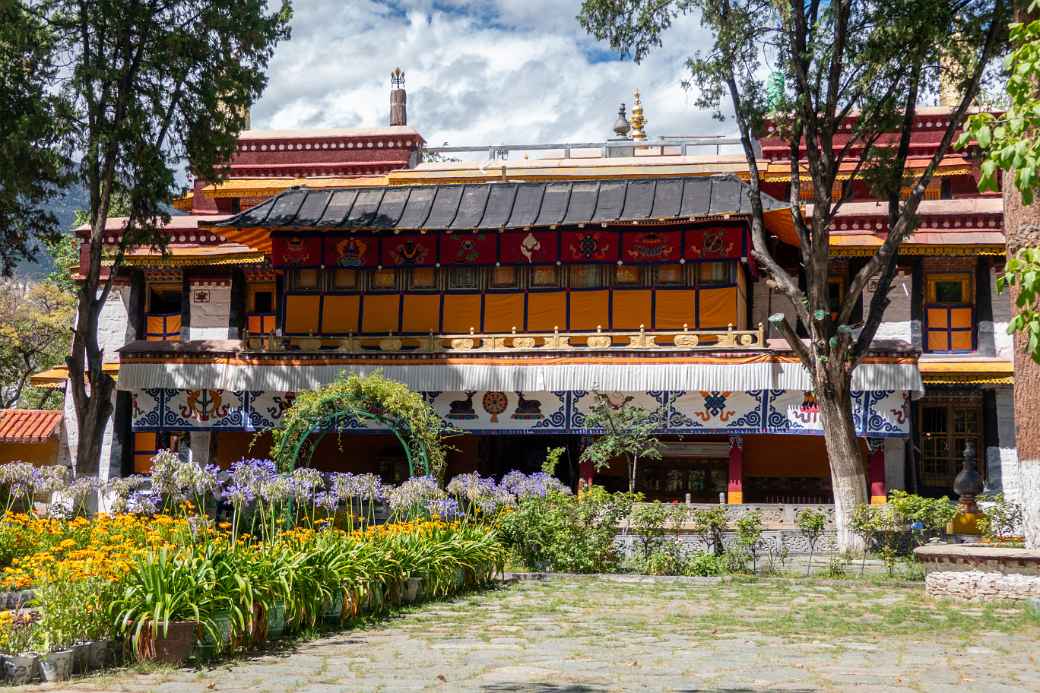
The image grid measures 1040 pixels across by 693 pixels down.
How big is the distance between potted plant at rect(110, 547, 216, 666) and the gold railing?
16846mm

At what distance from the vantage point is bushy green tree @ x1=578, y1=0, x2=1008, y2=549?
17.9m

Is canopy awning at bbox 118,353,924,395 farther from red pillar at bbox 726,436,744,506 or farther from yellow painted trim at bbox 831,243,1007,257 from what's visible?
yellow painted trim at bbox 831,243,1007,257

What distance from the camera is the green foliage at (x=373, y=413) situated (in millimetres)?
19391

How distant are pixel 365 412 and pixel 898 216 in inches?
344

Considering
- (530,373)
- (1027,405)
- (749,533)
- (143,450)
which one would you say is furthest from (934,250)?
(143,450)

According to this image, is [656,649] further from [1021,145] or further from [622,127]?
[622,127]

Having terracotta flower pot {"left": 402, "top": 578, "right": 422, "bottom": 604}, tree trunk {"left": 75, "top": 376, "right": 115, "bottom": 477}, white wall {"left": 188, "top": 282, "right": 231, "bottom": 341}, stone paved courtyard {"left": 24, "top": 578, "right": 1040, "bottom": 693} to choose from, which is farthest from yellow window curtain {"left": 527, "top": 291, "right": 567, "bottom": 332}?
terracotta flower pot {"left": 402, "top": 578, "right": 422, "bottom": 604}

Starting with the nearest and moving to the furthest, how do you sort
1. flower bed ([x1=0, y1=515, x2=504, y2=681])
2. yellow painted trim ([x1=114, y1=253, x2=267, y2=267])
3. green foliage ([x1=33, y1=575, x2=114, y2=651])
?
green foliage ([x1=33, y1=575, x2=114, y2=651]) → flower bed ([x1=0, y1=515, x2=504, y2=681]) → yellow painted trim ([x1=114, y1=253, x2=267, y2=267])

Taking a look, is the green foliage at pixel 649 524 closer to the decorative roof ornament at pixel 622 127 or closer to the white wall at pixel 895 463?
the white wall at pixel 895 463

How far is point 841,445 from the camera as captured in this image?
18125 mm

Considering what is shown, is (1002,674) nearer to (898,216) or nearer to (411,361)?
(898,216)

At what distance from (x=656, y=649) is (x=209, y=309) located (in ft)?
77.0

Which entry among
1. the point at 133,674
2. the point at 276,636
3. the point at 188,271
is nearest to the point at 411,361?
the point at 188,271

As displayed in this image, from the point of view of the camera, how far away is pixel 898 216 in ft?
60.6
